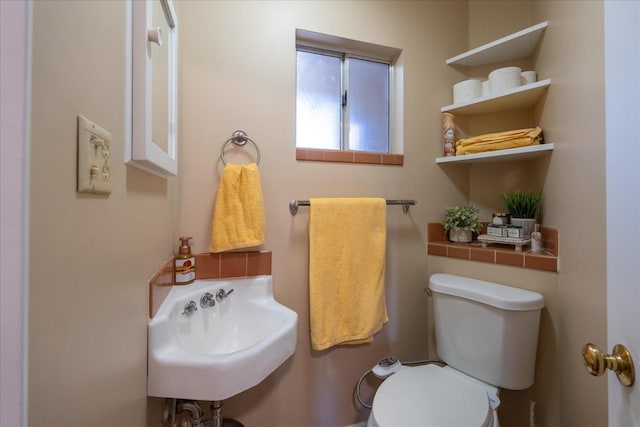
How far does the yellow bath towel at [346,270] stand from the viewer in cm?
127

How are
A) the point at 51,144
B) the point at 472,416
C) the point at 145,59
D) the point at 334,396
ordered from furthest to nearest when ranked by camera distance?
1. the point at 334,396
2. the point at 472,416
3. the point at 145,59
4. the point at 51,144

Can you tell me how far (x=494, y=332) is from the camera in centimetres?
111

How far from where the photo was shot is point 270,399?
1.26m

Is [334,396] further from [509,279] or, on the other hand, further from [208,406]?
[509,279]

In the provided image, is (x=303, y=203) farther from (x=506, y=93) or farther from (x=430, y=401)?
(x=506, y=93)

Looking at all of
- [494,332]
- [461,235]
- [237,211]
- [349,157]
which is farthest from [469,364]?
[237,211]

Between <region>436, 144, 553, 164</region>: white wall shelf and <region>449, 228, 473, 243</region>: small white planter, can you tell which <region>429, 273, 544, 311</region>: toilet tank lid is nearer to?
<region>449, 228, 473, 243</region>: small white planter

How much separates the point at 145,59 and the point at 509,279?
62.2 inches

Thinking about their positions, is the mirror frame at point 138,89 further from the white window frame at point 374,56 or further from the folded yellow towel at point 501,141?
the folded yellow towel at point 501,141

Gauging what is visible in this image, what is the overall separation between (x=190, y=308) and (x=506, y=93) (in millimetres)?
1732

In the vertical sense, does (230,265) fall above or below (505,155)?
below

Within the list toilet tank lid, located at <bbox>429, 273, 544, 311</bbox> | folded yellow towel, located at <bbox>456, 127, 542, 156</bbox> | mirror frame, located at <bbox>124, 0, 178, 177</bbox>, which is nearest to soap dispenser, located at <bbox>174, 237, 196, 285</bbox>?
mirror frame, located at <bbox>124, 0, 178, 177</bbox>

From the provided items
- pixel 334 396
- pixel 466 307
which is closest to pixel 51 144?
pixel 466 307

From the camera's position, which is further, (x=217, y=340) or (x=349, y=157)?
(x=349, y=157)
